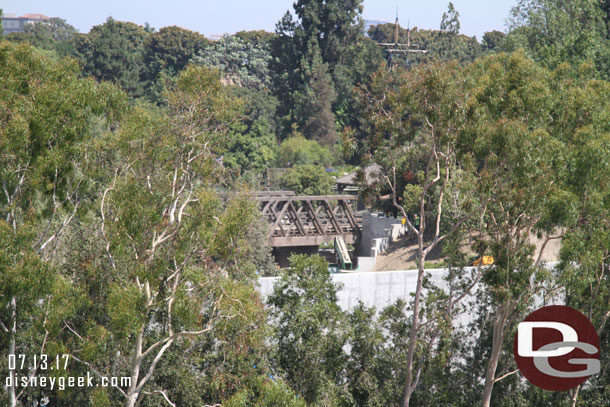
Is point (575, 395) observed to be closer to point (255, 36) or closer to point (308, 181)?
point (308, 181)

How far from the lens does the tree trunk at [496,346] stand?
16.5m

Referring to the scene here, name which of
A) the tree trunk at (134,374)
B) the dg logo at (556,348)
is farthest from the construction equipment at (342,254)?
the tree trunk at (134,374)

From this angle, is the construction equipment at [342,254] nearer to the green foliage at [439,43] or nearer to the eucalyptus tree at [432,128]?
the green foliage at [439,43]

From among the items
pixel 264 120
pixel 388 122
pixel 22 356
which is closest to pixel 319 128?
pixel 264 120

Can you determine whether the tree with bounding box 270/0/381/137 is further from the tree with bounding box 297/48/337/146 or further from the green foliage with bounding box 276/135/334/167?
the green foliage with bounding box 276/135/334/167

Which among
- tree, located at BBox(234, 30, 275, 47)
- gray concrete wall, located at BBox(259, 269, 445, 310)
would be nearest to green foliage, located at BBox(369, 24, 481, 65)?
tree, located at BBox(234, 30, 275, 47)

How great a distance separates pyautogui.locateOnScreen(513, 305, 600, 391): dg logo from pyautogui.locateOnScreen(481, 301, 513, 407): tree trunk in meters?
0.95

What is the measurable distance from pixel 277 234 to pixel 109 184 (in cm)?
2514

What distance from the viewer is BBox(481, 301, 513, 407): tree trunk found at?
649 inches

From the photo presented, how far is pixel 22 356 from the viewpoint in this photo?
46.9ft

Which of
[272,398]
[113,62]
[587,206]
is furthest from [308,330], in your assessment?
[113,62]

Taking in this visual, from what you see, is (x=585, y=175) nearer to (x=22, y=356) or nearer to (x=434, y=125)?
(x=434, y=125)

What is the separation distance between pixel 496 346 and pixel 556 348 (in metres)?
1.29

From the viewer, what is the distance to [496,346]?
16641 millimetres
